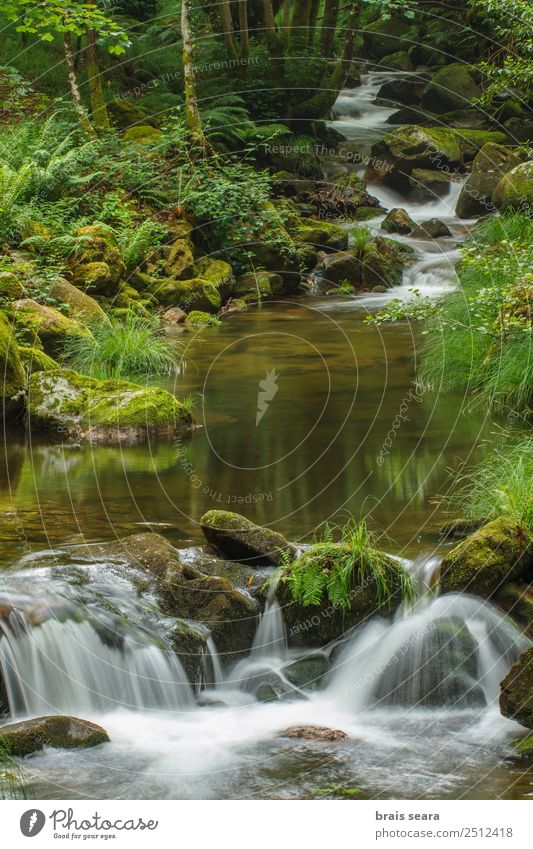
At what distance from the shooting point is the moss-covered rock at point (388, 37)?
2948 cm

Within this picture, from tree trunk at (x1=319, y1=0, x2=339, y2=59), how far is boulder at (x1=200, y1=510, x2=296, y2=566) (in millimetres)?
21515

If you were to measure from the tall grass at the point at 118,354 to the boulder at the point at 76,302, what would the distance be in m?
0.64

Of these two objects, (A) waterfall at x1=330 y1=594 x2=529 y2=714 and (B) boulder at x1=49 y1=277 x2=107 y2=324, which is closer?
(A) waterfall at x1=330 y1=594 x2=529 y2=714

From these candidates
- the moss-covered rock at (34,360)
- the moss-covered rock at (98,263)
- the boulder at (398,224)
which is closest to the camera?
the moss-covered rock at (34,360)

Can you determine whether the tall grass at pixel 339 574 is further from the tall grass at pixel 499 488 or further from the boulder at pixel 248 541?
the tall grass at pixel 499 488

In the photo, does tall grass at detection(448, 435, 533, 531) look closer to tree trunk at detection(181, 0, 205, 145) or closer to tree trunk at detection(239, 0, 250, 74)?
tree trunk at detection(181, 0, 205, 145)

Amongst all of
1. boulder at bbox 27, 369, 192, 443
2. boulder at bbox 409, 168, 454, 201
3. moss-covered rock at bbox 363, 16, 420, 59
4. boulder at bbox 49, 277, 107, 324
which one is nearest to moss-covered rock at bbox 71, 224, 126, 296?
boulder at bbox 49, 277, 107, 324

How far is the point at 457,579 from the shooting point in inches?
217

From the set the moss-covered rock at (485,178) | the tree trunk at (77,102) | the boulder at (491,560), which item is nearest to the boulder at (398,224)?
the moss-covered rock at (485,178)

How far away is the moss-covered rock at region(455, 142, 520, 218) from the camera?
18.9 meters

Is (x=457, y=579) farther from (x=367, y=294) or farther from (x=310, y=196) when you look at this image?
(x=310, y=196)

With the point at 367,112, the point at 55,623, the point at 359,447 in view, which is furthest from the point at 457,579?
the point at 367,112

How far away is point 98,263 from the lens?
44.4 ft

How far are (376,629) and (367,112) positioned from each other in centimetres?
2335
